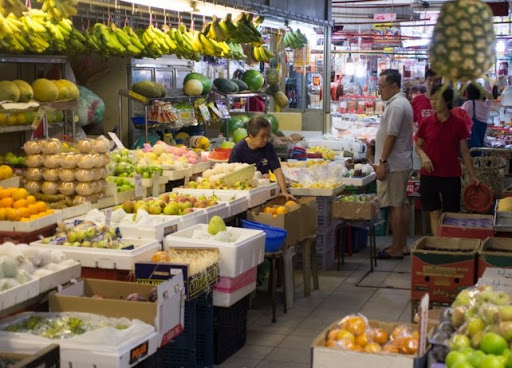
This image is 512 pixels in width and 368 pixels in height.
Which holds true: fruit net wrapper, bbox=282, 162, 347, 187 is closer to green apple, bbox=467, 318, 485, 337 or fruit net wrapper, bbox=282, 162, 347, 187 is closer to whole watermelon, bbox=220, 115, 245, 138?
whole watermelon, bbox=220, 115, 245, 138

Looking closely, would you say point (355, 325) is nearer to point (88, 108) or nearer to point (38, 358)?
point (38, 358)

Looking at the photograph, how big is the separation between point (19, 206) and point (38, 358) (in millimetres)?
2771

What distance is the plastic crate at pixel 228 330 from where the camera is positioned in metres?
6.19

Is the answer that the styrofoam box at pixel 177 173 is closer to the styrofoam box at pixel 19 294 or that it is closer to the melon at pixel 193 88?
the melon at pixel 193 88

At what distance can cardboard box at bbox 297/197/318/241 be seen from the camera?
8.02m

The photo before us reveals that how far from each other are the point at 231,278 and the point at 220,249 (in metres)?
0.23

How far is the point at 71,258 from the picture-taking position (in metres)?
5.72

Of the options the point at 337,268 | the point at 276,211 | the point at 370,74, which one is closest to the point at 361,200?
the point at 337,268

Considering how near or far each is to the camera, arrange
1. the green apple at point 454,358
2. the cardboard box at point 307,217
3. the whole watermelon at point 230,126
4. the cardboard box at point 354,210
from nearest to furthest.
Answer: the green apple at point 454,358 → the cardboard box at point 307,217 → the cardboard box at point 354,210 → the whole watermelon at point 230,126

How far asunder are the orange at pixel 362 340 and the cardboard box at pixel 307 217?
372 centimetres

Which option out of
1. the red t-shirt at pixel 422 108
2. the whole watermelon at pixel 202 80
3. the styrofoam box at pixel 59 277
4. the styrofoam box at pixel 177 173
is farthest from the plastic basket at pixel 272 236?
the red t-shirt at pixel 422 108

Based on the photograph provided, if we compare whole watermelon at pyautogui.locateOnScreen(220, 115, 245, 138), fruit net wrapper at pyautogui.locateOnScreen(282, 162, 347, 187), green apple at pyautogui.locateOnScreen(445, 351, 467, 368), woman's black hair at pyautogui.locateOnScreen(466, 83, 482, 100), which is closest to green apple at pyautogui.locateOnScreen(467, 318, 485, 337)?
green apple at pyautogui.locateOnScreen(445, 351, 467, 368)

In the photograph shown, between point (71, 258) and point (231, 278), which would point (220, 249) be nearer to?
point (231, 278)

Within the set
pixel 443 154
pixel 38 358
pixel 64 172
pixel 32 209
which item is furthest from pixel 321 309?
pixel 38 358
